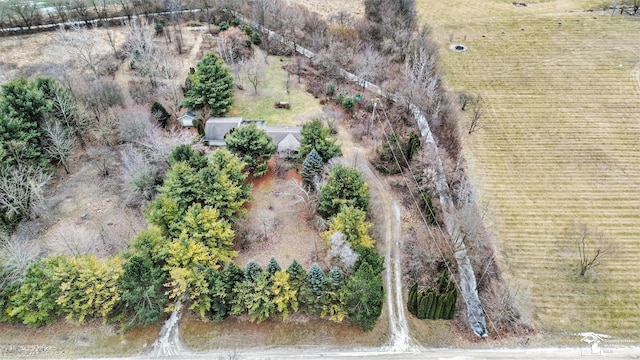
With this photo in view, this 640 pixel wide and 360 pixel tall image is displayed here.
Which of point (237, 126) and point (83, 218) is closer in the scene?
point (83, 218)

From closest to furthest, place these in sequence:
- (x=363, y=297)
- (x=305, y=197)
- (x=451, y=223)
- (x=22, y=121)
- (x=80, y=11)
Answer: (x=363, y=297) → (x=451, y=223) → (x=22, y=121) → (x=305, y=197) → (x=80, y=11)

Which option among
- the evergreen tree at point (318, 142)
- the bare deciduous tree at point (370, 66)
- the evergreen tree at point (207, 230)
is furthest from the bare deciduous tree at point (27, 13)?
the evergreen tree at point (207, 230)

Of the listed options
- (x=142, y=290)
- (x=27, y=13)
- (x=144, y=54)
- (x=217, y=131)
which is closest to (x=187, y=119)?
(x=217, y=131)

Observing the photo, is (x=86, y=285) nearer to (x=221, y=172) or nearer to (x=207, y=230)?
(x=207, y=230)

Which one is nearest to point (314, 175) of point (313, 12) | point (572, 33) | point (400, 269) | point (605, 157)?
point (400, 269)

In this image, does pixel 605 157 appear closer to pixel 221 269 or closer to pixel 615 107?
pixel 615 107
